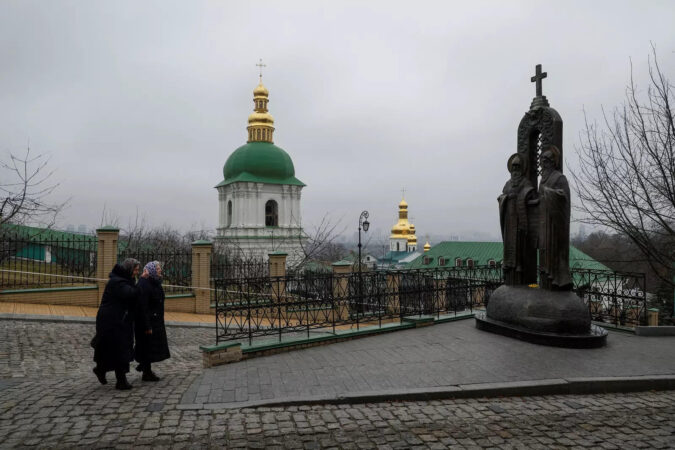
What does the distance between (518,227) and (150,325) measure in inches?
264

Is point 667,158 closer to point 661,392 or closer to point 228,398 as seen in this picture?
point 661,392

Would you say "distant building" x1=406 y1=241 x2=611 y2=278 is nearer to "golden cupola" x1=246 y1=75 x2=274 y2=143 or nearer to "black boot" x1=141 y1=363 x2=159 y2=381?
"golden cupola" x1=246 y1=75 x2=274 y2=143

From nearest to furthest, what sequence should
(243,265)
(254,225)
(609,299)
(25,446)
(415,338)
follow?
(25,446) < (415,338) < (609,299) < (243,265) < (254,225)

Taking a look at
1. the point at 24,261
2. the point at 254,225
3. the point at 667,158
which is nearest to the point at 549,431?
the point at 667,158

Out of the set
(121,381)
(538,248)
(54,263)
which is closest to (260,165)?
(54,263)

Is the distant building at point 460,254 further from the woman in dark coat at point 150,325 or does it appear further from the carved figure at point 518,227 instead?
the woman in dark coat at point 150,325

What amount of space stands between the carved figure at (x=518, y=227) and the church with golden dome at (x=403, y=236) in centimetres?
7450

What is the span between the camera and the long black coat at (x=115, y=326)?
571 centimetres

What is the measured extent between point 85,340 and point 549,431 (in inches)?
343

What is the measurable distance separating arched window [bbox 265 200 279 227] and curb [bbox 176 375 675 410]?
32.7m

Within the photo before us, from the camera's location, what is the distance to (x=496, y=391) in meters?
5.81

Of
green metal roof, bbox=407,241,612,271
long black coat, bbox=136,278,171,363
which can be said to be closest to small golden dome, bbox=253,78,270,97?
green metal roof, bbox=407,241,612,271

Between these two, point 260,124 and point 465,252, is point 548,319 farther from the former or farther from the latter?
point 465,252

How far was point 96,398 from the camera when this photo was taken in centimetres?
538
